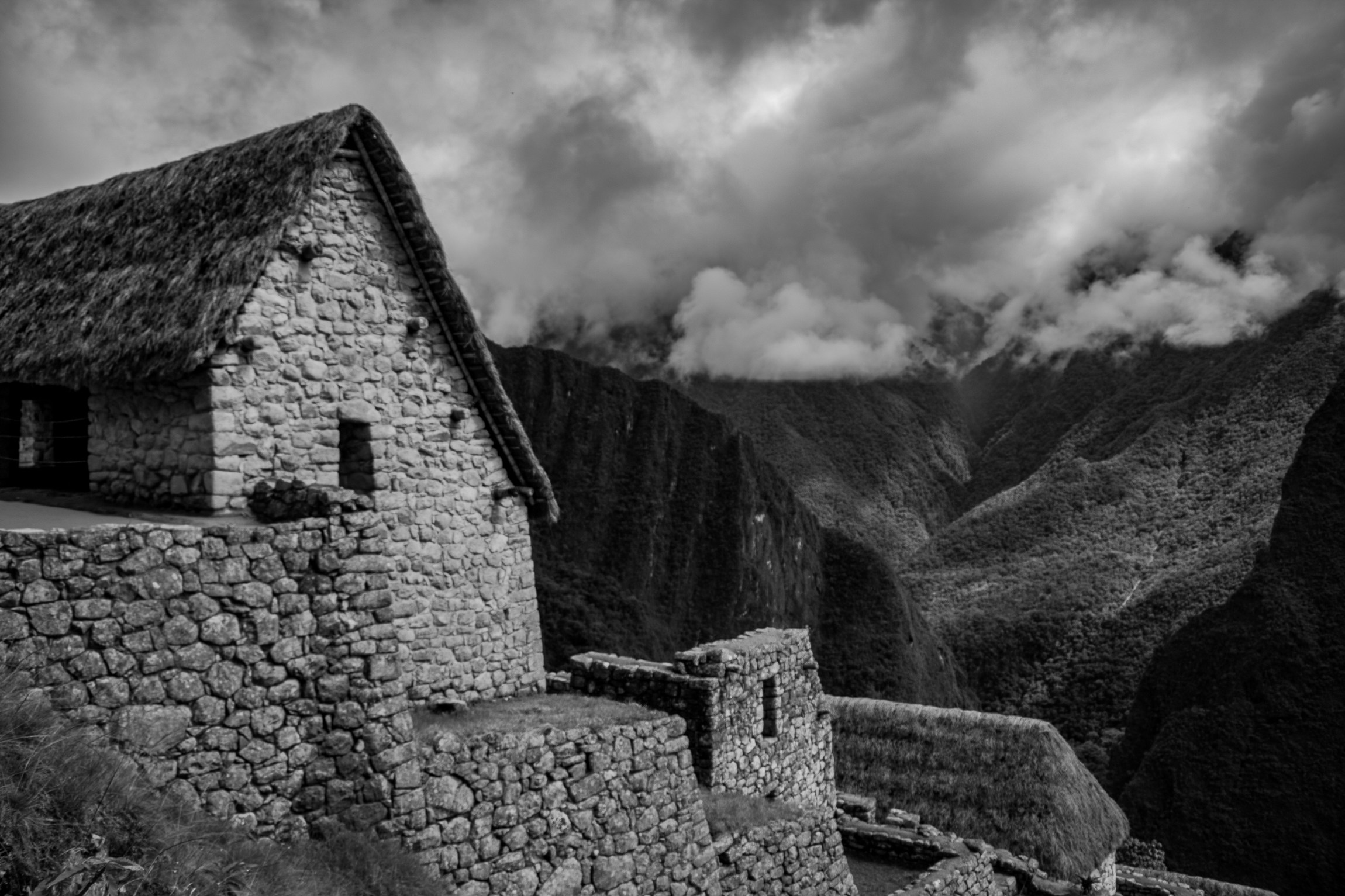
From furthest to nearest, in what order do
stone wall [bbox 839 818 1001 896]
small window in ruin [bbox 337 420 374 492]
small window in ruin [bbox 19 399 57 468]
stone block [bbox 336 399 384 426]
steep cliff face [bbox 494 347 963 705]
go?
1. steep cliff face [bbox 494 347 963 705]
2. stone wall [bbox 839 818 1001 896]
3. small window in ruin [bbox 19 399 57 468]
4. small window in ruin [bbox 337 420 374 492]
5. stone block [bbox 336 399 384 426]

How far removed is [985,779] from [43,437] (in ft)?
56.9

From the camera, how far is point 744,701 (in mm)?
11148

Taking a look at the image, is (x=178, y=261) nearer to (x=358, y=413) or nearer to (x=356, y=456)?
(x=358, y=413)

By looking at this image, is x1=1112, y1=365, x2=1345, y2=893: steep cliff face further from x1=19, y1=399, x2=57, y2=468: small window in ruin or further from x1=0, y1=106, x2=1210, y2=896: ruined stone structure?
x1=19, y1=399, x2=57, y2=468: small window in ruin

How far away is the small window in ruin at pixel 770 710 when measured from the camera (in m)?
11.7

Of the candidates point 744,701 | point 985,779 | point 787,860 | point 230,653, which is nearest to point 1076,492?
point 985,779

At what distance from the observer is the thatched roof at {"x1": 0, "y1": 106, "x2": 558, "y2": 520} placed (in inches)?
303

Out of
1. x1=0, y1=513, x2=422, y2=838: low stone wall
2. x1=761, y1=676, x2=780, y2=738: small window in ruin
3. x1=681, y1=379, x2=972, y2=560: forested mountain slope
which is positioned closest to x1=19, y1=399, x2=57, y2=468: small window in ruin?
x1=0, y1=513, x2=422, y2=838: low stone wall

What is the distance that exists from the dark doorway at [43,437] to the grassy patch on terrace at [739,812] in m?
6.47

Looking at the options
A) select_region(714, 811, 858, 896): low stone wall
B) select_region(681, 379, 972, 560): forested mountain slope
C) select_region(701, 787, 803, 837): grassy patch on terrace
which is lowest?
select_region(714, 811, 858, 896): low stone wall

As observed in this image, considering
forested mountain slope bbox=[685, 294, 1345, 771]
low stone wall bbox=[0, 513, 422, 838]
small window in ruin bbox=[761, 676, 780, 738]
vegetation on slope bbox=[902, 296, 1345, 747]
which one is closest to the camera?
low stone wall bbox=[0, 513, 422, 838]

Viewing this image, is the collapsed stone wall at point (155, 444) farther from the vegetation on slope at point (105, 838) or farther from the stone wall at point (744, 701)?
the stone wall at point (744, 701)

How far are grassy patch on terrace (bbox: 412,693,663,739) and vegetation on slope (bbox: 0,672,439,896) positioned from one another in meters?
1.84

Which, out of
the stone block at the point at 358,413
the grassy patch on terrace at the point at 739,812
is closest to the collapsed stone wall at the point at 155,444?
the stone block at the point at 358,413
